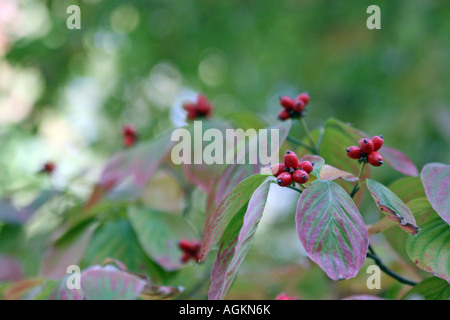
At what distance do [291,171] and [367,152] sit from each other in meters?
0.12

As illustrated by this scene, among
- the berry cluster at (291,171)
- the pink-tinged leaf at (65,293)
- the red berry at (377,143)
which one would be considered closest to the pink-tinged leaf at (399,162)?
Result: the red berry at (377,143)

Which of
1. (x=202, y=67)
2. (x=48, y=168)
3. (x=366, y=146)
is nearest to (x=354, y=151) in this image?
(x=366, y=146)

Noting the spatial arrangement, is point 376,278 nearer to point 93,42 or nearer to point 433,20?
point 433,20

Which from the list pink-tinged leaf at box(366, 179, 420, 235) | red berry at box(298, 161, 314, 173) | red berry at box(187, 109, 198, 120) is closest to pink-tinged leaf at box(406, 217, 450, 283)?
pink-tinged leaf at box(366, 179, 420, 235)

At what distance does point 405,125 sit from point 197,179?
1.45 m

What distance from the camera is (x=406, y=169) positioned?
713 mm

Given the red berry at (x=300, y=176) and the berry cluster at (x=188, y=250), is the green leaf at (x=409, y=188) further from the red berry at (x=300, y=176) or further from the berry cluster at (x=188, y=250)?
the berry cluster at (x=188, y=250)

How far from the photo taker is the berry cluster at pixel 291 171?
54 centimetres

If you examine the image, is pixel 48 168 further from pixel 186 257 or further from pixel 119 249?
pixel 186 257

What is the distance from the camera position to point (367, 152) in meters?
0.62

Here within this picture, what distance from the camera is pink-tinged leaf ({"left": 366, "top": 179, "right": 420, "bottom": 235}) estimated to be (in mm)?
525

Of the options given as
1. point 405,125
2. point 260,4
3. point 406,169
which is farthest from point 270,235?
point 406,169

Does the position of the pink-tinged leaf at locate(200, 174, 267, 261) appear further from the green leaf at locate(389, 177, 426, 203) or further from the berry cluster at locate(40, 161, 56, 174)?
the berry cluster at locate(40, 161, 56, 174)

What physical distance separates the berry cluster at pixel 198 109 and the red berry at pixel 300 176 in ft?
1.43
